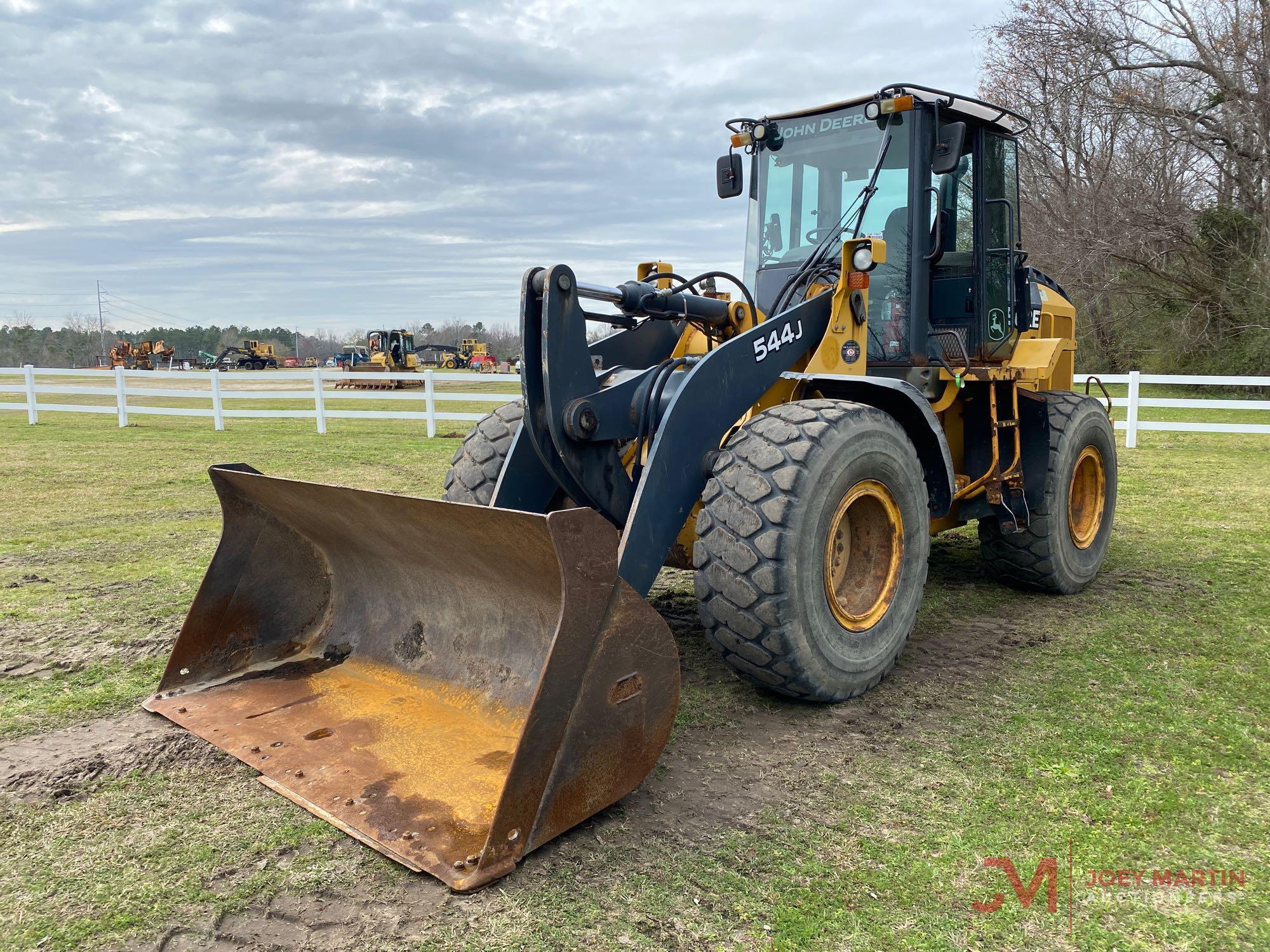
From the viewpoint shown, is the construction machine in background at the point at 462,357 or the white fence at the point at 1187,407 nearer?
the white fence at the point at 1187,407

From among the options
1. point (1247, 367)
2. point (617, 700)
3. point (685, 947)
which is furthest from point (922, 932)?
point (1247, 367)

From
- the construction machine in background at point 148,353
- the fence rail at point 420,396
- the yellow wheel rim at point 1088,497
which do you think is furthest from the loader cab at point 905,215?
the construction machine in background at point 148,353

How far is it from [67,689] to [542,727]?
2438mm

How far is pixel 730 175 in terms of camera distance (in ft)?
17.6

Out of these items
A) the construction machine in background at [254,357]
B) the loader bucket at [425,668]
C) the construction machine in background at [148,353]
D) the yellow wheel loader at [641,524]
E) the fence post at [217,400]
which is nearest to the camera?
the loader bucket at [425,668]

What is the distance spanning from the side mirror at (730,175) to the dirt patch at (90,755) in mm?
3879

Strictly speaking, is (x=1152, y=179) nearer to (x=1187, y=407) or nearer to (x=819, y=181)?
(x=1187, y=407)

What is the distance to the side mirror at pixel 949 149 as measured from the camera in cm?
445

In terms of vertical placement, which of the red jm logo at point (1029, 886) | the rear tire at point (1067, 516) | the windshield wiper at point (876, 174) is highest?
the windshield wiper at point (876, 174)

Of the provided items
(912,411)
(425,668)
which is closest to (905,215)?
(912,411)

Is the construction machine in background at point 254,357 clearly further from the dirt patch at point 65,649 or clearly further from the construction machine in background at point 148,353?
the dirt patch at point 65,649

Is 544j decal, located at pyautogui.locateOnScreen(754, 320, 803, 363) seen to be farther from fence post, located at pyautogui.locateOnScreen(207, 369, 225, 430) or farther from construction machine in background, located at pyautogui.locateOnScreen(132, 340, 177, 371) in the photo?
construction machine in background, located at pyautogui.locateOnScreen(132, 340, 177, 371)

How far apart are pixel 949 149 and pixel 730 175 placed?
1302 millimetres

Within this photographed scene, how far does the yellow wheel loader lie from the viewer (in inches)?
110
